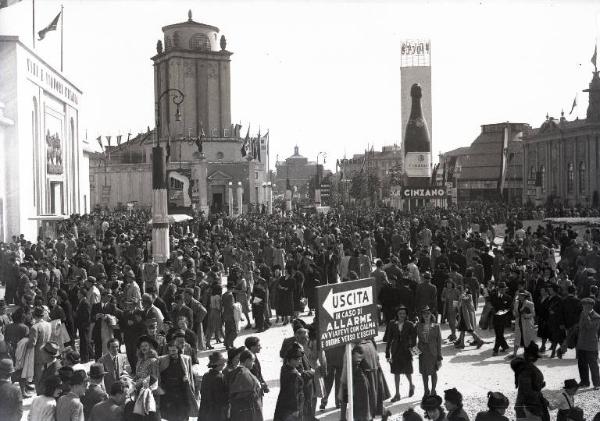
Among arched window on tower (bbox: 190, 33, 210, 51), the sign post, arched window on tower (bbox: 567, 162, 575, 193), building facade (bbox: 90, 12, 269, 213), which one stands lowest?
the sign post

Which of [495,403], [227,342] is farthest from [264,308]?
[495,403]

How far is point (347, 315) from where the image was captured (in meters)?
7.21

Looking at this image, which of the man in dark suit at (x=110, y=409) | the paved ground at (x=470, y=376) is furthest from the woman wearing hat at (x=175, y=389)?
the paved ground at (x=470, y=376)

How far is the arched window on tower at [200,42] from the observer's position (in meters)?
66.4

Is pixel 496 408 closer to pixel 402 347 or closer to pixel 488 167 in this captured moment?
pixel 402 347

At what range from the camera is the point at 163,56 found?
67.1 m

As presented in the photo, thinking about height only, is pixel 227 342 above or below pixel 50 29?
below

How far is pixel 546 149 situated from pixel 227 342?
61888mm

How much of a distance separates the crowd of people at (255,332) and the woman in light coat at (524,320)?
21 millimetres

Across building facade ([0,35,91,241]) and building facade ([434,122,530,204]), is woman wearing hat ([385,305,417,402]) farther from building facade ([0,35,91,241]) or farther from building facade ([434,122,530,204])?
building facade ([434,122,530,204])

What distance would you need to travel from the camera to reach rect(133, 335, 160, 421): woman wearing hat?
6.56 m

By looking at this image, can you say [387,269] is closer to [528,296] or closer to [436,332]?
[528,296]

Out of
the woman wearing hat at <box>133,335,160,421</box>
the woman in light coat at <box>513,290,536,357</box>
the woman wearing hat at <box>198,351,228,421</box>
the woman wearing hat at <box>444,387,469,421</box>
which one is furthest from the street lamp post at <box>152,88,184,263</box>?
the woman wearing hat at <box>444,387,469,421</box>

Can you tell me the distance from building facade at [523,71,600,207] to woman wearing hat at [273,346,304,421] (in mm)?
52459
